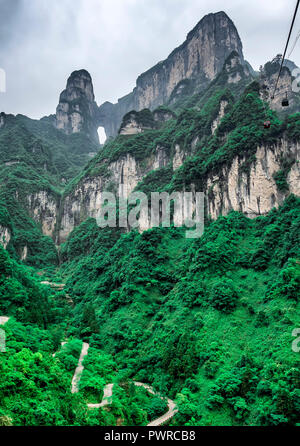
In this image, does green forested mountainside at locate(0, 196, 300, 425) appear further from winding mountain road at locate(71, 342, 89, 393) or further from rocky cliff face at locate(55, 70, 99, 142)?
rocky cliff face at locate(55, 70, 99, 142)

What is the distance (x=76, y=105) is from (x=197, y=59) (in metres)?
50.1

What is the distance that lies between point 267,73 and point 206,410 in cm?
7800

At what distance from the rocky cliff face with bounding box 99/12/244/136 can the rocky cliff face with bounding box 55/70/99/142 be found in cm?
2366

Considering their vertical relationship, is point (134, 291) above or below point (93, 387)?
above

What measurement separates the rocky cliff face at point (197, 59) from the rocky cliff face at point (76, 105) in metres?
23.7

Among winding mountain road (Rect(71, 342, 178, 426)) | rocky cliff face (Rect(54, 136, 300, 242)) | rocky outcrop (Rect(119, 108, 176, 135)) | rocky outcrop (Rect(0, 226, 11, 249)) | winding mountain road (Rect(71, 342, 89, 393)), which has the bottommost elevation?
winding mountain road (Rect(71, 342, 178, 426))

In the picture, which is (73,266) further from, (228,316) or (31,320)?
(228,316)

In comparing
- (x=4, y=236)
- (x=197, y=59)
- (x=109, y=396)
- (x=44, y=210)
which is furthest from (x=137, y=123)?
(x=109, y=396)

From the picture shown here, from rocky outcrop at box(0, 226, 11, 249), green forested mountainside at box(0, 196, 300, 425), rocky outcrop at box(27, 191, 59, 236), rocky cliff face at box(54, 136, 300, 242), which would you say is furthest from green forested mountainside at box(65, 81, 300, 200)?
rocky outcrop at box(0, 226, 11, 249)

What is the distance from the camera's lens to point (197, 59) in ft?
377

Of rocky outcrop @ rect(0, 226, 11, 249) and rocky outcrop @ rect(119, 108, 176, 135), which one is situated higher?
rocky outcrop @ rect(119, 108, 176, 135)

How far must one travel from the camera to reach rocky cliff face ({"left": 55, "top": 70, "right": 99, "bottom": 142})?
136 metres
